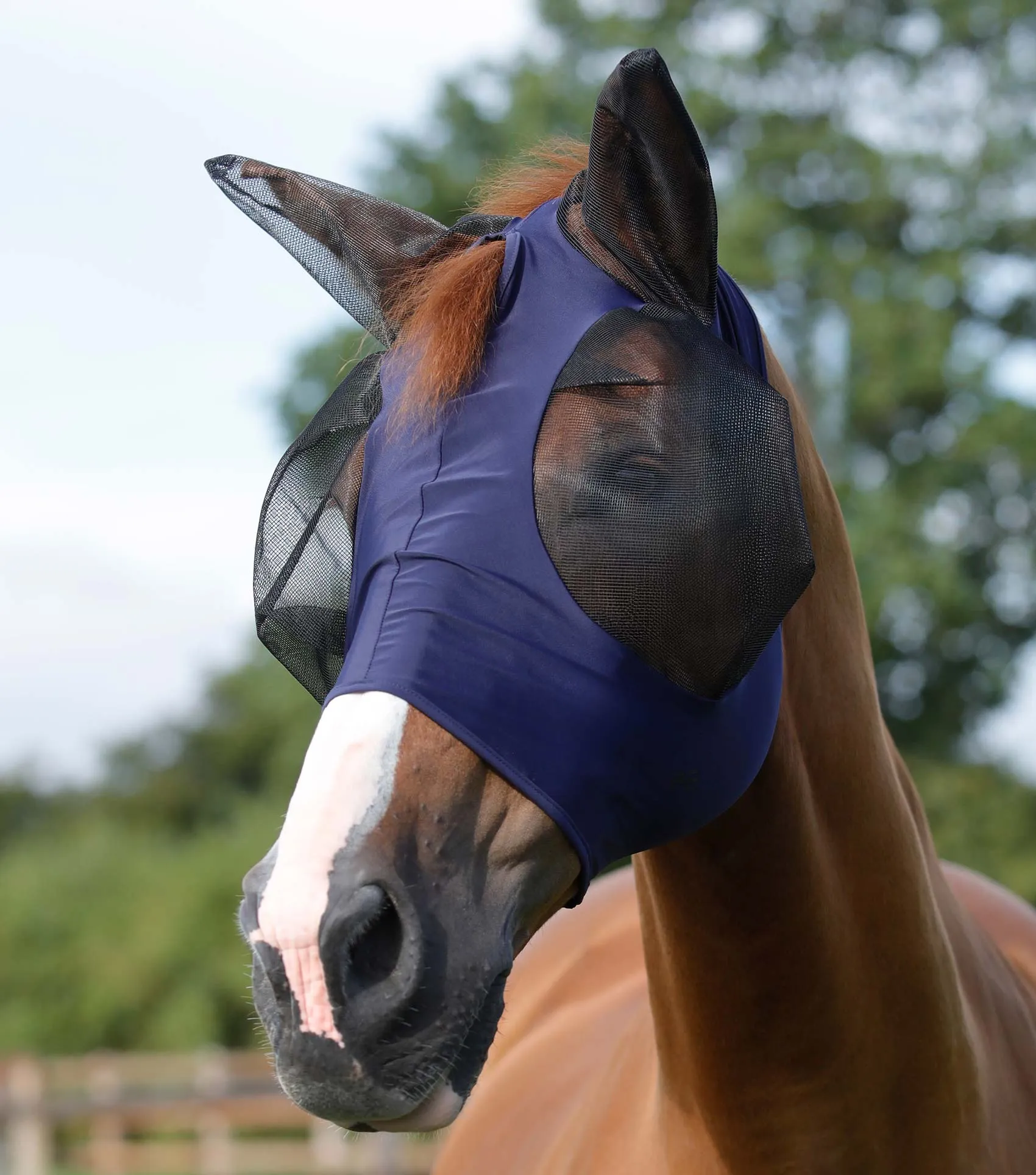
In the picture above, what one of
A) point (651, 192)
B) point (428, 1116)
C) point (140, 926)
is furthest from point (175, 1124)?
point (651, 192)

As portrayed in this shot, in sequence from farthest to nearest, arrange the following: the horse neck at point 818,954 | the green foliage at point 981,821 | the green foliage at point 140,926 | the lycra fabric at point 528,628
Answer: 1. the green foliage at point 140,926
2. the green foliage at point 981,821
3. the horse neck at point 818,954
4. the lycra fabric at point 528,628

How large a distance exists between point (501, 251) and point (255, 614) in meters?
0.66

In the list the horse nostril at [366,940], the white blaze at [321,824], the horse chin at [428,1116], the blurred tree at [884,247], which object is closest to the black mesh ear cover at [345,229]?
the white blaze at [321,824]

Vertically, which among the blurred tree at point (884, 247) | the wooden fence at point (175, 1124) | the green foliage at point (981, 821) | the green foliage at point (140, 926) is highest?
the blurred tree at point (884, 247)

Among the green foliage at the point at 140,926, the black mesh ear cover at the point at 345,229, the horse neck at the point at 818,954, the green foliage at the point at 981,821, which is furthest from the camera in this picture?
the green foliage at the point at 140,926

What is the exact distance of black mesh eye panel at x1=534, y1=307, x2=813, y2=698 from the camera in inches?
64.5

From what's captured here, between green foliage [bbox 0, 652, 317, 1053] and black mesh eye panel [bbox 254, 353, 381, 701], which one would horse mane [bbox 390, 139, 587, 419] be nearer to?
black mesh eye panel [bbox 254, 353, 381, 701]

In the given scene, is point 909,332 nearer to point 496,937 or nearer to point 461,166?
point 461,166

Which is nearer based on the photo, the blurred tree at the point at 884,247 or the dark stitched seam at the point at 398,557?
the dark stitched seam at the point at 398,557

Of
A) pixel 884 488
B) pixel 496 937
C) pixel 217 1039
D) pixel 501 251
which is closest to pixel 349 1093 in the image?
pixel 496 937

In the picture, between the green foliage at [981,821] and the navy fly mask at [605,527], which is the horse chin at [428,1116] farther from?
the green foliage at [981,821]

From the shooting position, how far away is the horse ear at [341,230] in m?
2.10

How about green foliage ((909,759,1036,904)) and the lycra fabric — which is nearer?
the lycra fabric

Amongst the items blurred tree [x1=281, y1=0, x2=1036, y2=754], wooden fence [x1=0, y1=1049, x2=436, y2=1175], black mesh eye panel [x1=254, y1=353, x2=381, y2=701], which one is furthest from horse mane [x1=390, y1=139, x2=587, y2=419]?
blurred tree [x1=281, y1=0, x2=1036, y2=754]
